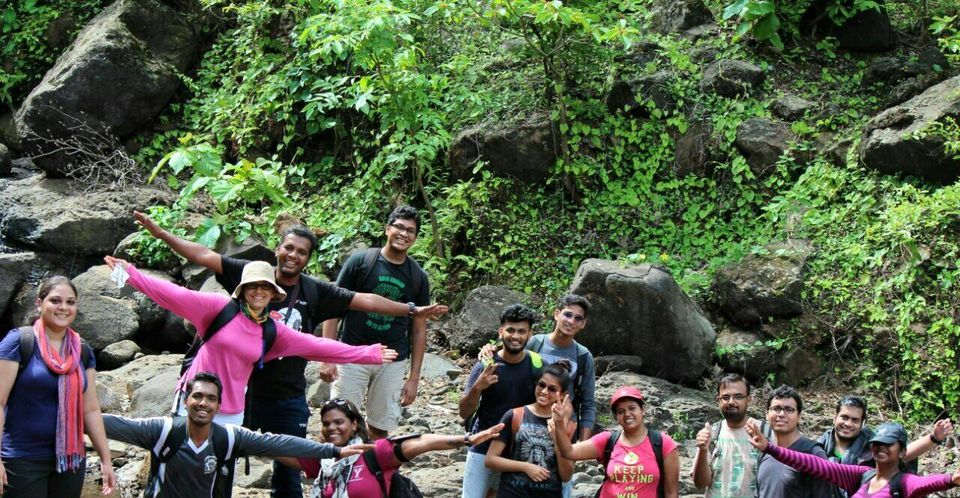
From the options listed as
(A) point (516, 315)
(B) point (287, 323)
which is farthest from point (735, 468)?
(B) point (287, 323)

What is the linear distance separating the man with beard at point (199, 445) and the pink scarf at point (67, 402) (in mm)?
150

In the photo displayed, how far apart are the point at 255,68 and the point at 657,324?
6.82 m

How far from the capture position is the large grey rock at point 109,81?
43.9ft

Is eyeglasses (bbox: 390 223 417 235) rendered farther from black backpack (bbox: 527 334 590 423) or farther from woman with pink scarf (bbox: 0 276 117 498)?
woman with pink scarf (bbox: 0 276 117 498)

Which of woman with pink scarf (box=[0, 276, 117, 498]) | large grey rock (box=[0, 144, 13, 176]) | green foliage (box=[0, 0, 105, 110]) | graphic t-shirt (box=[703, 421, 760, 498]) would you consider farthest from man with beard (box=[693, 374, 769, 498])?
green foliage (box=[0, 0, 105, 110])

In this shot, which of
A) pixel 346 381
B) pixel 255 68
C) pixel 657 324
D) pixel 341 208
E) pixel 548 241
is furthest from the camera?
pixel 255 68

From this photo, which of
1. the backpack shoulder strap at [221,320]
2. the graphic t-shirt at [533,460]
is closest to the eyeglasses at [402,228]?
the backpack shoulder strap at [221,320]

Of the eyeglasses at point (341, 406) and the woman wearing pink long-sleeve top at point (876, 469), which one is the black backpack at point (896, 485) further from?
the eyeglasses at point (341, 406)

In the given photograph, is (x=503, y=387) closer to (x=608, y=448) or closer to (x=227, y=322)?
(x=608, y=448)

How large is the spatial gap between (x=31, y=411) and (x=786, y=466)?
3.87 metres

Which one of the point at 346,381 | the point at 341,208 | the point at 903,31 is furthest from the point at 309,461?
the point at 903,31

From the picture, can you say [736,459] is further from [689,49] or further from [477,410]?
[689,49]

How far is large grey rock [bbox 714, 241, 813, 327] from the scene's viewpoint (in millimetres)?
9609

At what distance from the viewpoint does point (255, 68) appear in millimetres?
13367
